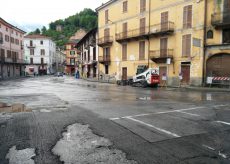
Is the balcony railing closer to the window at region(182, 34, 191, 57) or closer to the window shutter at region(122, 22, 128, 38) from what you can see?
the window shutter at region(122, 22, 128, 38)

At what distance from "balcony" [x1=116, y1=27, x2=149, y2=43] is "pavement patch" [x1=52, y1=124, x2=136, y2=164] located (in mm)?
27124

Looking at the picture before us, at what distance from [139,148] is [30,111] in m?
5.76

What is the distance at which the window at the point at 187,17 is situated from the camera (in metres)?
26.2

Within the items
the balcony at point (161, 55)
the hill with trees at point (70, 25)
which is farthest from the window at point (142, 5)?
the hill with trees at point (70, 25)

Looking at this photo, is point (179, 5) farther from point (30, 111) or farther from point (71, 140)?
point (71, 140)

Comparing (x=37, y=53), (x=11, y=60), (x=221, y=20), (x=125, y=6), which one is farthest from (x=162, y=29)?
(x=37, y=53)

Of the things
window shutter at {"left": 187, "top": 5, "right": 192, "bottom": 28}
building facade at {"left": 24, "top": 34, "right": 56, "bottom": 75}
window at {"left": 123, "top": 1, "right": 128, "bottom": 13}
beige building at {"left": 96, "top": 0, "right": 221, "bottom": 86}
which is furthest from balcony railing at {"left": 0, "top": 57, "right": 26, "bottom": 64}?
window shutter at {"left": 187, "top": 5, "right": 192, "bottom": 28}

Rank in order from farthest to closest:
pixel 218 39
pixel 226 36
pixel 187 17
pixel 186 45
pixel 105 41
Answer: pixel 105 41 < pixel 186 45 < pixel 187 17 < pixel 218 39 < pixel 226 36

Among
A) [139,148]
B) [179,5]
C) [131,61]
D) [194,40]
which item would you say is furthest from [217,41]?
[139,148]

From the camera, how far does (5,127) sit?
6.55m

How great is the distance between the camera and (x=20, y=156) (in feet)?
14.4

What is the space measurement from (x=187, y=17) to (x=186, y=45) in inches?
128

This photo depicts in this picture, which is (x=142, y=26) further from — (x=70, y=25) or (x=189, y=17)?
(x=70, y=25)

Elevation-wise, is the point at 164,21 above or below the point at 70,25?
below
